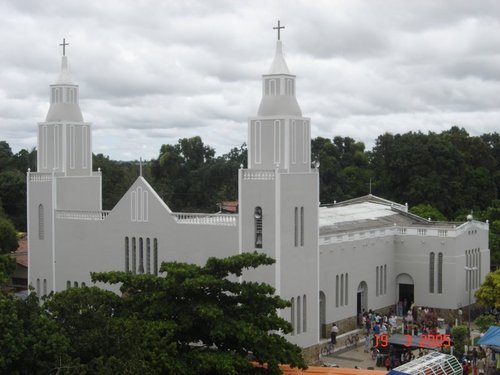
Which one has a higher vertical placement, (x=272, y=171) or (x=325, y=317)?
(x=272, y=171)

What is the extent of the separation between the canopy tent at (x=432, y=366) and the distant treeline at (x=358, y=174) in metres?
28.2

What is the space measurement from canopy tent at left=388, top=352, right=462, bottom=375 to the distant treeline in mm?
28183

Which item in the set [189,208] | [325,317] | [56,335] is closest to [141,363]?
[56,335]

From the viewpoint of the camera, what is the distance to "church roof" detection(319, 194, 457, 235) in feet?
123

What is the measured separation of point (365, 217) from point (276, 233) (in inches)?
542

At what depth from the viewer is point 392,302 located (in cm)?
3925

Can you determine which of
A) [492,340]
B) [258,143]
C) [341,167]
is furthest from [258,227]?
[341,167]

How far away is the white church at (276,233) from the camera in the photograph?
95.1 ft

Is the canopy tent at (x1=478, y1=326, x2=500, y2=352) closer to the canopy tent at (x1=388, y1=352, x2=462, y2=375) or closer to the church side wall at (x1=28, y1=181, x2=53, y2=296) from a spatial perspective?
the canopy tent at (x1=388, y1=352, x2=462, y2=375)

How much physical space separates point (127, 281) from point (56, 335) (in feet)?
12.2

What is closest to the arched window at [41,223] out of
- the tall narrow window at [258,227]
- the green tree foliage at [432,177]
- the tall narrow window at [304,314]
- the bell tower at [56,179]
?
the bell tower at [56,179]

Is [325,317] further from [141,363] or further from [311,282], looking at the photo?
[141,363]

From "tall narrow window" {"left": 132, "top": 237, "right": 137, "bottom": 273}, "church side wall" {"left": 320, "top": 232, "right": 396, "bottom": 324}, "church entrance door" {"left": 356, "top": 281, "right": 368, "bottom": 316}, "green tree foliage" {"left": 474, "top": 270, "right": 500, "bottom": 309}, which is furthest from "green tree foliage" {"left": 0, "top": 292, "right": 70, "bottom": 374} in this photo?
"green tree foliage" {"left": 474, "top": 270, "right": 500, "bottom": 309}

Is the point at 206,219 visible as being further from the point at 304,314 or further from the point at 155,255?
the point at 304,314
